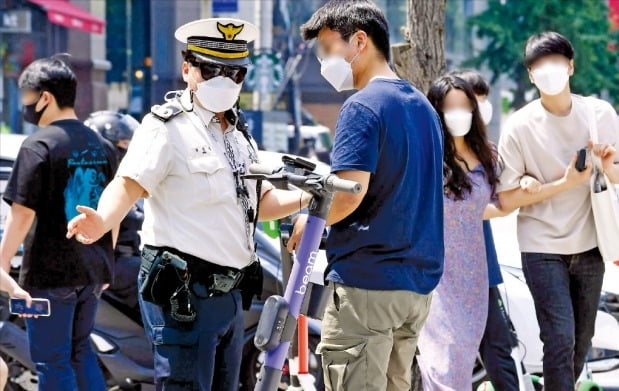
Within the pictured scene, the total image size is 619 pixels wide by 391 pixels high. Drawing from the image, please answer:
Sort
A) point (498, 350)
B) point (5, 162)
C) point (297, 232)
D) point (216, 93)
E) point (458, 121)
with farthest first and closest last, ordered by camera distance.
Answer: point (5, 162)
point (498, 350)
point (458, 121)
point (216, 93)
point (297, 232)

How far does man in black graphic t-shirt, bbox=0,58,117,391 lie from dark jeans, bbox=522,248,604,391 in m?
2.13

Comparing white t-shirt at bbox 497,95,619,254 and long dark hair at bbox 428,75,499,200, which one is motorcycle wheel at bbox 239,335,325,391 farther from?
long dark hair at bbox 428,75,499,200

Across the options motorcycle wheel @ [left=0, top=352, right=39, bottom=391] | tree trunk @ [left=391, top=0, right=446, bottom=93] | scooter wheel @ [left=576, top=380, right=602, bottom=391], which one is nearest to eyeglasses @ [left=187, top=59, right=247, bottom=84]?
tree trunk @ [left=391, top=0, right=446, bottom=93]

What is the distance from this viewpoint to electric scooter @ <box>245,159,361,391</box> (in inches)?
146

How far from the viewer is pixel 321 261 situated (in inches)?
221

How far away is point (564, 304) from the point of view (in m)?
5.73

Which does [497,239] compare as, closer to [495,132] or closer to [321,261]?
[321,261]

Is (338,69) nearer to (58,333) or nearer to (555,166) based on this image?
(555,166)

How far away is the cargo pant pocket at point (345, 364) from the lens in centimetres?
414

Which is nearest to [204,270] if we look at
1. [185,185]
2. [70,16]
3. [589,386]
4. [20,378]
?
[185,185]

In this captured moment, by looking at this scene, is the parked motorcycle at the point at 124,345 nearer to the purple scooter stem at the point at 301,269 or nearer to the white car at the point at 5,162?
the white car at the point at 5,162

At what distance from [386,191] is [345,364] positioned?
2.04 ft

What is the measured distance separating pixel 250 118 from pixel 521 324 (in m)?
17.5

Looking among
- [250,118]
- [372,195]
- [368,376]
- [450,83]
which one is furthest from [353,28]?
[250,118]
